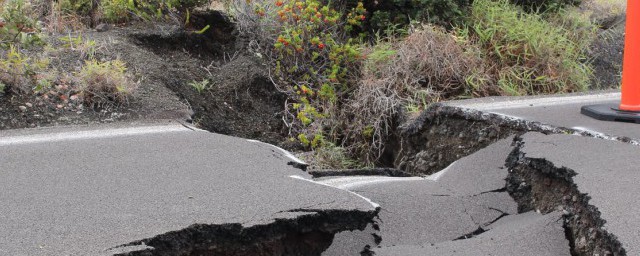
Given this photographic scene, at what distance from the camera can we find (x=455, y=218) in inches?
152

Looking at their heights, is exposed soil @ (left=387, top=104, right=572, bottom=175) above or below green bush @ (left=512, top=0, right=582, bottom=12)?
below

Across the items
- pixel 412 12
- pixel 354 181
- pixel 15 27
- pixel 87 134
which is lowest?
pixel 354 181

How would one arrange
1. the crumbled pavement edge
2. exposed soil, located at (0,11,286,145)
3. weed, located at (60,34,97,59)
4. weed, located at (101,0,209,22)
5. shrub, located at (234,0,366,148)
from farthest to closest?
weed, located at (101,0,209,22), shrub, located at (234,0,366,148), weed, located at (60,34,97,59), exposed soil, located at (0,11,286,145), the crumbled pavement edge

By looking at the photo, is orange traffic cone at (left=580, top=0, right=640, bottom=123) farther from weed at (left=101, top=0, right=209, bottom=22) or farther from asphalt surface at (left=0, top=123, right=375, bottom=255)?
weed at (left=101, top=0, right=209, bottom=22)

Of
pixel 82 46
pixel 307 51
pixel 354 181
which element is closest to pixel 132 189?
pixel 354 181

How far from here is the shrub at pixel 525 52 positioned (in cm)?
691

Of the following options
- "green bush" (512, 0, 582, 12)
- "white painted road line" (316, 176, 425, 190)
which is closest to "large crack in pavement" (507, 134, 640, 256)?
"white painted road line" (316, 176, 425, 190)

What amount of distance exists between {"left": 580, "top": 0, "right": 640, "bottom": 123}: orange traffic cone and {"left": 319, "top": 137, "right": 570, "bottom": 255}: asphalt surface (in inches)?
33.4

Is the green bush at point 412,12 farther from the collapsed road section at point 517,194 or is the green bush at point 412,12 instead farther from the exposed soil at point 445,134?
the collapsed road section at point 517,194

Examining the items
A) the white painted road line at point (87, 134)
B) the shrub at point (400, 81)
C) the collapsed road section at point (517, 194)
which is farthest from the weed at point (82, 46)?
the collapsed road section at point (517, 194)

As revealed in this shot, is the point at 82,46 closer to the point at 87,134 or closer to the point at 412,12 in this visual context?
the point at 87,134

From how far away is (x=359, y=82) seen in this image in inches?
265

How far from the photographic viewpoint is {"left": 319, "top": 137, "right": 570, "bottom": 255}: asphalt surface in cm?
349

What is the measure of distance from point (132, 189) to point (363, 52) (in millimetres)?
3908
